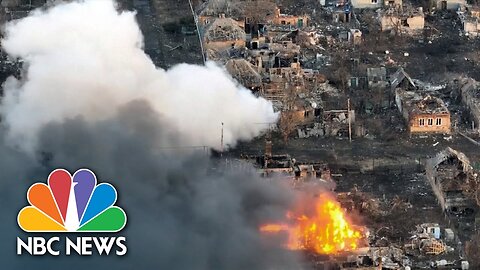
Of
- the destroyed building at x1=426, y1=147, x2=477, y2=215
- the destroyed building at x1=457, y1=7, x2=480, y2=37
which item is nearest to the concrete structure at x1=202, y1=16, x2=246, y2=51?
the destroyed building at x1=457, y1=7, x2=480, y2=37

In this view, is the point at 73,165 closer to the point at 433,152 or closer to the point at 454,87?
the point at 433,152

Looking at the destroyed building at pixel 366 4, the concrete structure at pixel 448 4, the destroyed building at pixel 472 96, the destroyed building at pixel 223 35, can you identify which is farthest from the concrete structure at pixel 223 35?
the concrete structure at pixel 448 4

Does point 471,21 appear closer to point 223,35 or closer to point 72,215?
→ point 223,35

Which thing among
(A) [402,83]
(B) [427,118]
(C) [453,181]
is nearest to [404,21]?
(A) [402,83]

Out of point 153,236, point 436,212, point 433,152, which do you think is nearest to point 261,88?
point 433,152

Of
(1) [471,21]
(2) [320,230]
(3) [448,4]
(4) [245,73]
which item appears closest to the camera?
(2) [320,230]

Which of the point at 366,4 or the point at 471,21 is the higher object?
the point at 366,4
